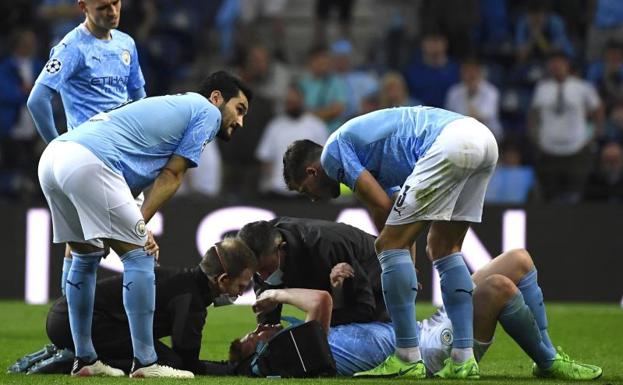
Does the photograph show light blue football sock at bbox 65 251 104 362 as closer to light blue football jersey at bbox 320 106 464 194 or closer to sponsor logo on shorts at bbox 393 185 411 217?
light blue football jersey at bbox 320 106 464 194

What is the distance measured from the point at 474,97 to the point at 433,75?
693 mm

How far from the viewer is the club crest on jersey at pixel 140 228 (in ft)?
22.0

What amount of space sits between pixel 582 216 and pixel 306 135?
10.0 ft

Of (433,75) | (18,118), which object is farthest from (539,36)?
(18,118)

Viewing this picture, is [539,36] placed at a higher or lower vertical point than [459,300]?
higher

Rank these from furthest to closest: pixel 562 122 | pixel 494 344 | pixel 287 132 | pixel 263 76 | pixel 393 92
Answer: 1. pixel 263 76
2. pixel 562 122
3. pixel 287 132
4. pixel 393 92
5. pixel 494 344

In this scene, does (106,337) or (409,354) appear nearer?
(409,354)

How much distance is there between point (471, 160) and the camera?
6812 mm

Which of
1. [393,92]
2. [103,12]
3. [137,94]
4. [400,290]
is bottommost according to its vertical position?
[400,290]

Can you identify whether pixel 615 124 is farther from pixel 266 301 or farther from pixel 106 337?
pixel 106 337

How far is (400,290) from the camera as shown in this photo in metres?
6.77

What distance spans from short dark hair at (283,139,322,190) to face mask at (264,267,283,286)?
0.51m

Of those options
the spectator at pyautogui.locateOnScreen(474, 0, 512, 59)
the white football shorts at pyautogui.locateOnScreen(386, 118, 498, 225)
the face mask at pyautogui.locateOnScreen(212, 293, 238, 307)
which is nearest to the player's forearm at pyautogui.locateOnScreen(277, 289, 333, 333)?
the face mask at pyautogui.locateOnScreen(212, 293, 238, 307)

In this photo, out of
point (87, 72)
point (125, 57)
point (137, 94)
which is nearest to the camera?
point (87, 72)
